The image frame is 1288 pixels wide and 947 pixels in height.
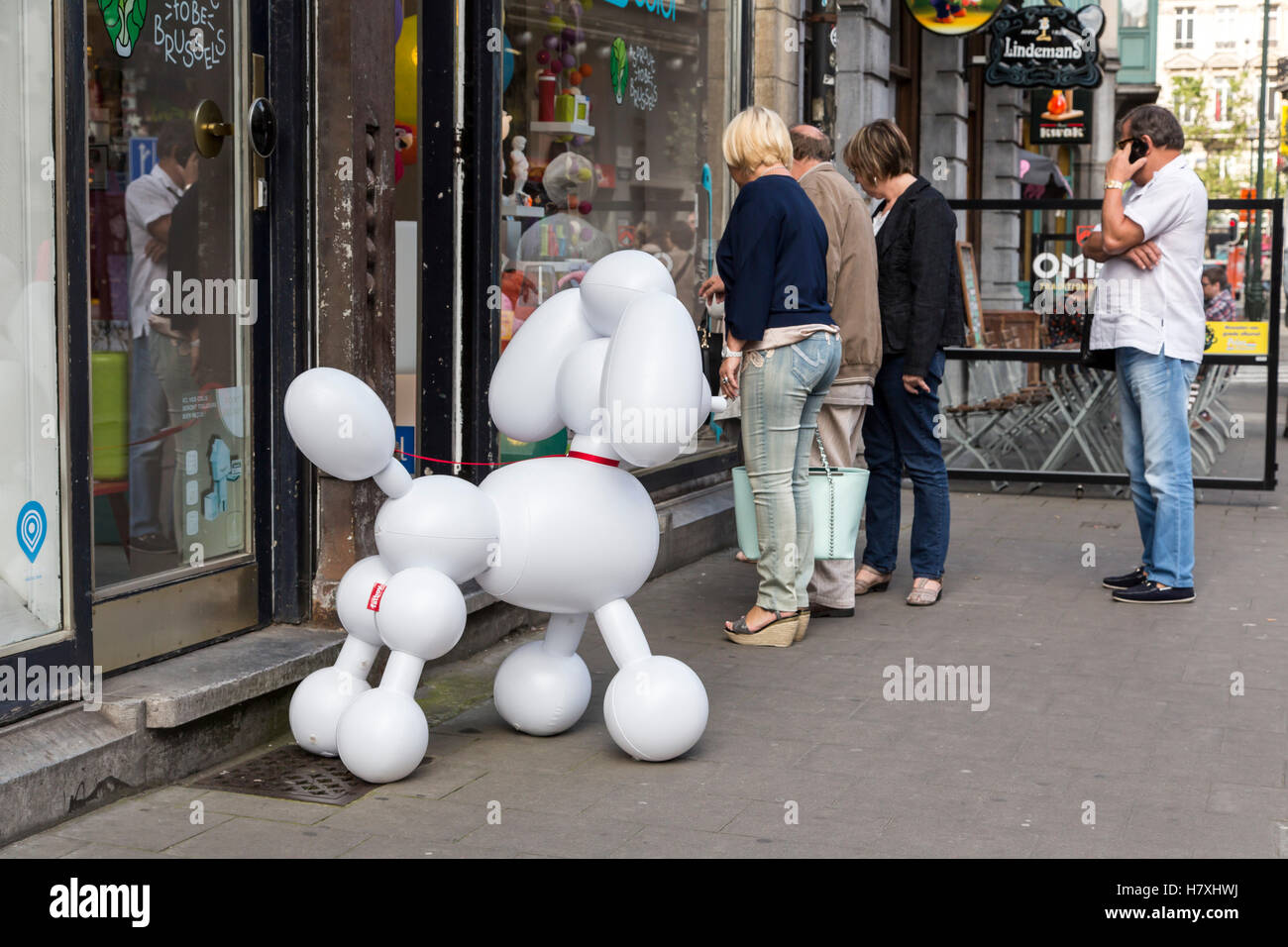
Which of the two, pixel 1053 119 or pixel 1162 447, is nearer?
pixel 1162 447

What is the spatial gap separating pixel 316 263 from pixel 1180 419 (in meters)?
3.82

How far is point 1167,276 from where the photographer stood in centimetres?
693

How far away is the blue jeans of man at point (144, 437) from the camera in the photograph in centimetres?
491

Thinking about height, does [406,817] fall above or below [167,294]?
below

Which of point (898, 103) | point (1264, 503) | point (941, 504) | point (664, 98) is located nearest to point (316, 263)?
point (941, 504)

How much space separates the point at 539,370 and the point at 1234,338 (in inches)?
272

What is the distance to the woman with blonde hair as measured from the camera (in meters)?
5.96

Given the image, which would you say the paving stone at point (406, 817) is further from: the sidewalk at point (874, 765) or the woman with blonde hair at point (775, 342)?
the woman with blonde hair at point (775, 342)

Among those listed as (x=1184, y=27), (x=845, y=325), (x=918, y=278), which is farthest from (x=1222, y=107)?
(x=845, y=325)

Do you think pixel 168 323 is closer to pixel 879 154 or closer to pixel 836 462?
pixel 836 462

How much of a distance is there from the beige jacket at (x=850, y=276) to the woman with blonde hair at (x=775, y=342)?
0.50 meters

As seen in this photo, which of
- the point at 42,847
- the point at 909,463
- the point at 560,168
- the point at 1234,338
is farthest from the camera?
the point at 1234,338

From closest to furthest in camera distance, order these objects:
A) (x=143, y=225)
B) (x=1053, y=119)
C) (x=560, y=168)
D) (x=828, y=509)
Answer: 1. (x=143, y=225)
2. (x=828, y=509)
3. (x=560, y=168)
4. (x=1053, y=119)
